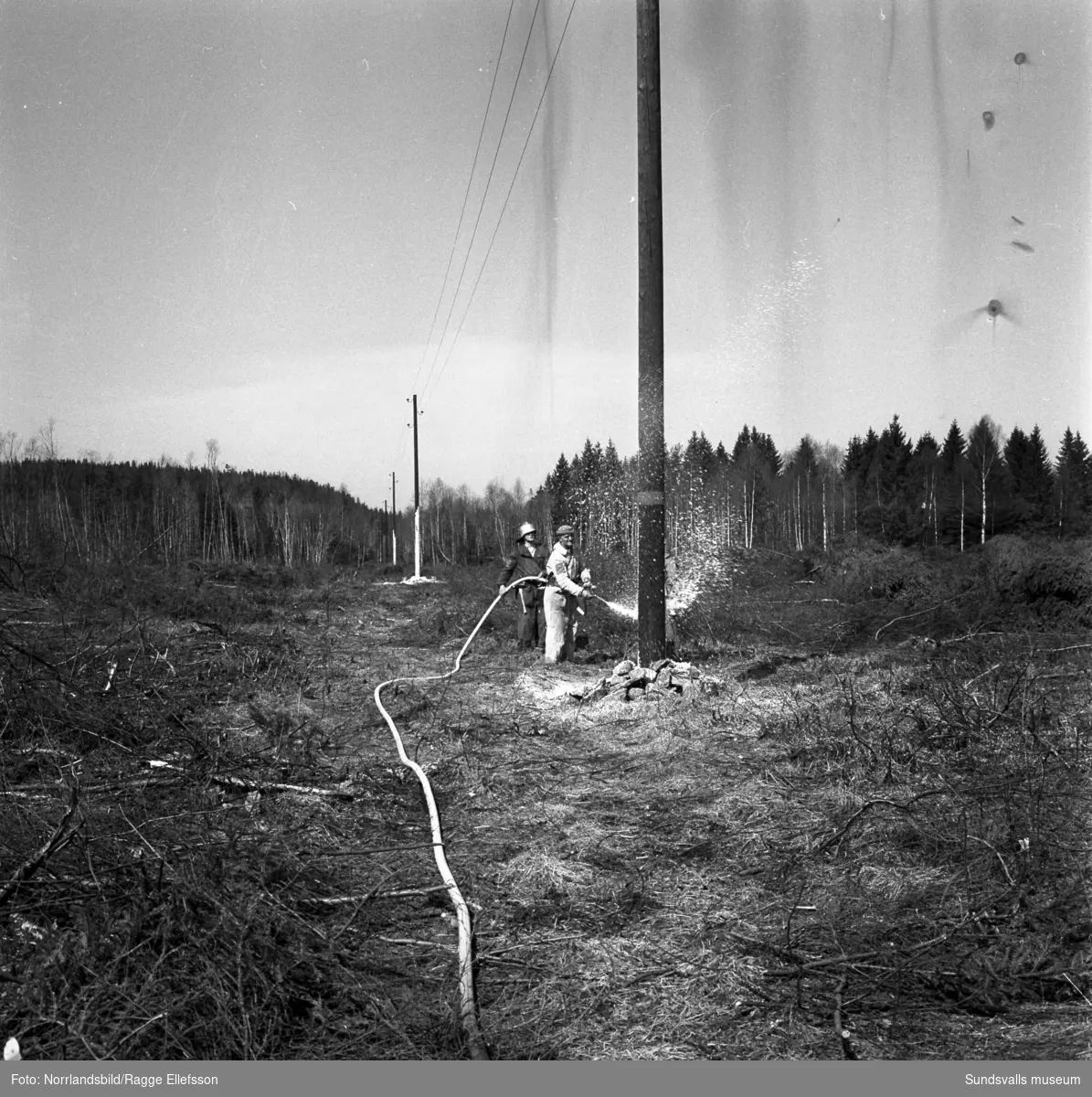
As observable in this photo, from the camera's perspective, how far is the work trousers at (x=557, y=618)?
9781 millimetres

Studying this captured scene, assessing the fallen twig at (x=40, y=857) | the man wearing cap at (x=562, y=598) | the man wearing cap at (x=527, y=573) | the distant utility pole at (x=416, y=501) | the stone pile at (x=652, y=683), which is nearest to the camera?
the fallen twig at (x=40, y=857)

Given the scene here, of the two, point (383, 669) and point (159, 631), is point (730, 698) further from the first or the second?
point (159, 631)

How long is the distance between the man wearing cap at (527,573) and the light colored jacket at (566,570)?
1217 mm

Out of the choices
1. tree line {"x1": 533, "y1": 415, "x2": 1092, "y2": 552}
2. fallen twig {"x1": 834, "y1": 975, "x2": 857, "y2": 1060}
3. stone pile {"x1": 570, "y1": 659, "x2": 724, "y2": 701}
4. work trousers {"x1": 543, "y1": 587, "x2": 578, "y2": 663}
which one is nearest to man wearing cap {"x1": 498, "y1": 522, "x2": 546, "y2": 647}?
work trousers {"x1": 543, "y1": 587, "x2": 578, "y2": 663}

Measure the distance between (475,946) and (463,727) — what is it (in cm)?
367

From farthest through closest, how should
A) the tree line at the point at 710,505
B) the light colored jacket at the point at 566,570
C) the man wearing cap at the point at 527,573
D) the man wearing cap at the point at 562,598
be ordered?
the tree line at the point at 710,505
the man wearing cap at the point at 527,573
the man wearing cap at the point at 562,598
the light colored jacket at the point at 566,570

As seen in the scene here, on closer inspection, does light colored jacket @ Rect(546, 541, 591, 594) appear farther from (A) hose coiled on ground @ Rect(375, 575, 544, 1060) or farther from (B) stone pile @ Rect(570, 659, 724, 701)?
(A) hose coiled on ground @ Rect(375, 575, 544, 1060)

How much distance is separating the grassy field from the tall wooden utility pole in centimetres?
95

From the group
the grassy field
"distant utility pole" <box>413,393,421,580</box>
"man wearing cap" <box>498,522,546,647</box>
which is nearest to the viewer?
the grassy field

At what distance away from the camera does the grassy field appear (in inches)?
104

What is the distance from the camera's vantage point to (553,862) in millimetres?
4023

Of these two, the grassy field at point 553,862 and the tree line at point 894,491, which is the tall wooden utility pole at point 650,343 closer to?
the grassy field at point 553,862

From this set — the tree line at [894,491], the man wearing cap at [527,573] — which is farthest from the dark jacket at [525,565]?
the tree line at [894,491]

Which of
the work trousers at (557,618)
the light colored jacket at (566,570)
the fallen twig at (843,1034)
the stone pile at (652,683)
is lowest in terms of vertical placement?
the fallen twig at (843,1034)
